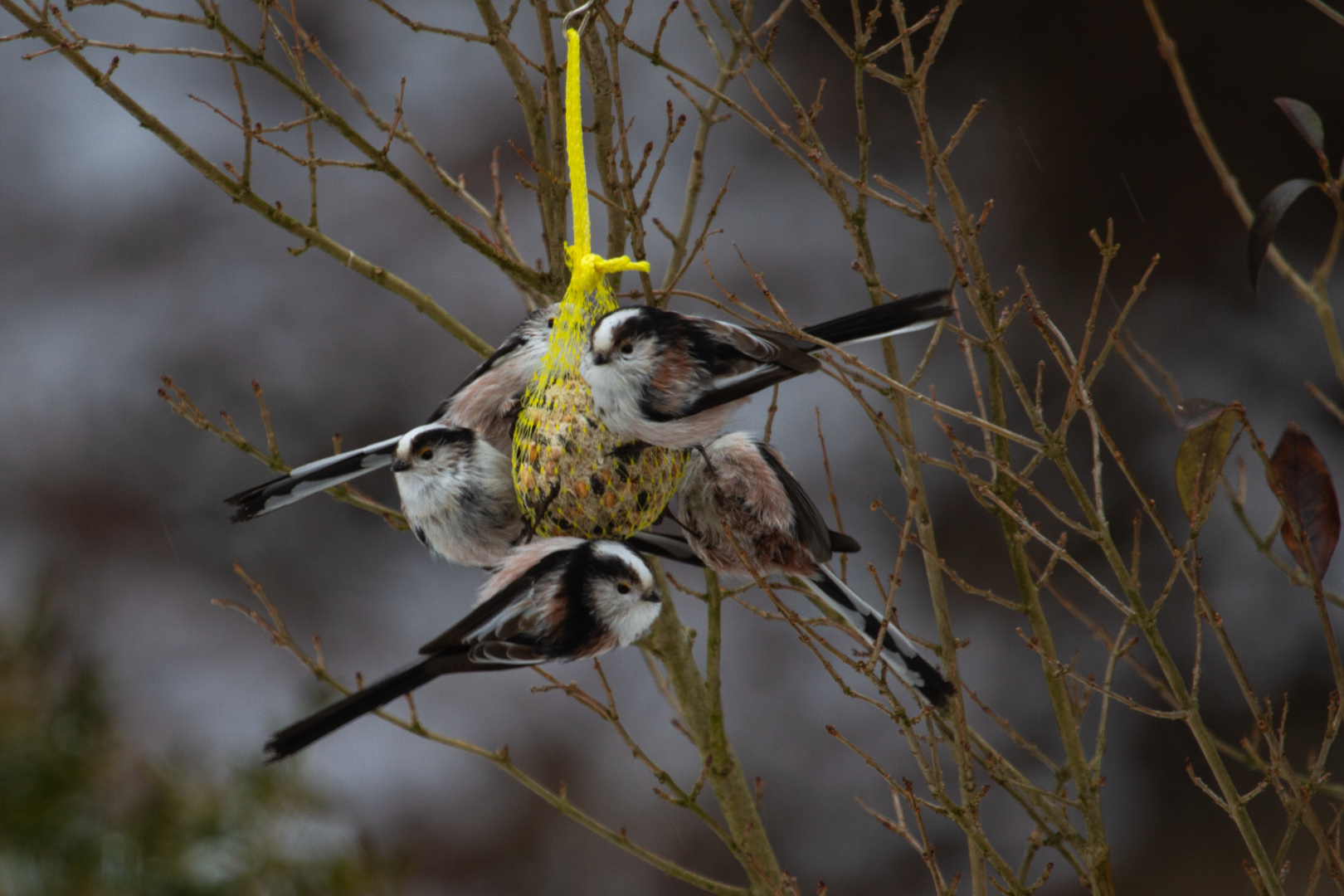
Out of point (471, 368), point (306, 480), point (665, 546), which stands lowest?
point (471, 368)

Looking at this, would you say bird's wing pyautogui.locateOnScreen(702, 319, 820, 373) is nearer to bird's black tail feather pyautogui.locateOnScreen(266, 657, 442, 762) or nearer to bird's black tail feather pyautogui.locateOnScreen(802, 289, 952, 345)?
bird's black tail feather pyautogui.locateOnScreen(802, 289, 952, 345)

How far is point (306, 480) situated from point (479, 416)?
0.43 ft

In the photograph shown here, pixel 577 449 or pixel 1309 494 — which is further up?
pixel 577 449

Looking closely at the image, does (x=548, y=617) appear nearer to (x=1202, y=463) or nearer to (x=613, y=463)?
(x=613, y=463)

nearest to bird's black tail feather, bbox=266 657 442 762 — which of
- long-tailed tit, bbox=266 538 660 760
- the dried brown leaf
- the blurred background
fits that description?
long-tailed tit, bbox=266 538 660 760

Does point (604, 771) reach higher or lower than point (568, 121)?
lower

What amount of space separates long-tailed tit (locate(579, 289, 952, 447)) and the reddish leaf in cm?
25

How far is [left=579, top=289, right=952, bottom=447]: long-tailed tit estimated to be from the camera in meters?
0.62

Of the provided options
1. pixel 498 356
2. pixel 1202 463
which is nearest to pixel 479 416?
pixel 498 356

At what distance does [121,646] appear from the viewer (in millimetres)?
2131

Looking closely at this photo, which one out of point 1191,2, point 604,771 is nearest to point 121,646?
point 604,771

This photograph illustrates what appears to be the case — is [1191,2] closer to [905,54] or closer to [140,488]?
[905,54]

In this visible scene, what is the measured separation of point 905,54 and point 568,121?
11.1 inches

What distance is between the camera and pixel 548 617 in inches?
23.9
